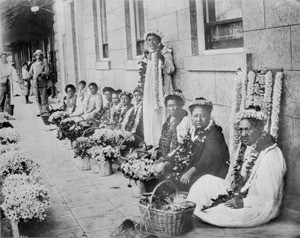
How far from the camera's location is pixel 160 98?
22.0 feet

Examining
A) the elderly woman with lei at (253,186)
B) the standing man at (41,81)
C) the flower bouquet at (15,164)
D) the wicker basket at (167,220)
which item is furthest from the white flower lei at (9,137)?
the elderly woman with lei at (253,186)

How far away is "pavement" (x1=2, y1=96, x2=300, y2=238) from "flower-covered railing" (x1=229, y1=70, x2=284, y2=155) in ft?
3.42

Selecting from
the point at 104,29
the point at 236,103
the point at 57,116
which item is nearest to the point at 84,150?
the point at 57,116

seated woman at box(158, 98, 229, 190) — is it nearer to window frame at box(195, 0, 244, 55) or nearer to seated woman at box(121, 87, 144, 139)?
window frame at box(195, 0, 244, 55)

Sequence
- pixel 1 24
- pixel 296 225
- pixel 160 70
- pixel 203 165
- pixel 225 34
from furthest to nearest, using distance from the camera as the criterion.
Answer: pixel 160 70, pixel 1 24, pixel 225 34, pixel 203 165, pixel 296 225

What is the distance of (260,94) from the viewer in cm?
455

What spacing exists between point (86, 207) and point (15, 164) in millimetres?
960

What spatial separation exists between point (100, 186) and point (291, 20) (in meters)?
3.14

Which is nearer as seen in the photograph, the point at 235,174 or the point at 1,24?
the point at 235,174

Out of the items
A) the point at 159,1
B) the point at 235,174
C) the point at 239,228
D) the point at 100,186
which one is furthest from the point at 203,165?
the point at 159,1

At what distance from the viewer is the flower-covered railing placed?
4348 millimetres

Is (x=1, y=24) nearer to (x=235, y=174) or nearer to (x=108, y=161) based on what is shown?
(x=108, y=161)

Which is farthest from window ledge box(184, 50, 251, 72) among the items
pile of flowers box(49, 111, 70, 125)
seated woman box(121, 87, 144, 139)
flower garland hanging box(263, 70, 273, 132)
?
pile of flowers box(49, 111, 70, 125)

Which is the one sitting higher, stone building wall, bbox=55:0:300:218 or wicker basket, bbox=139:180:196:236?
stone building wall, bbox=55:0:300:218
